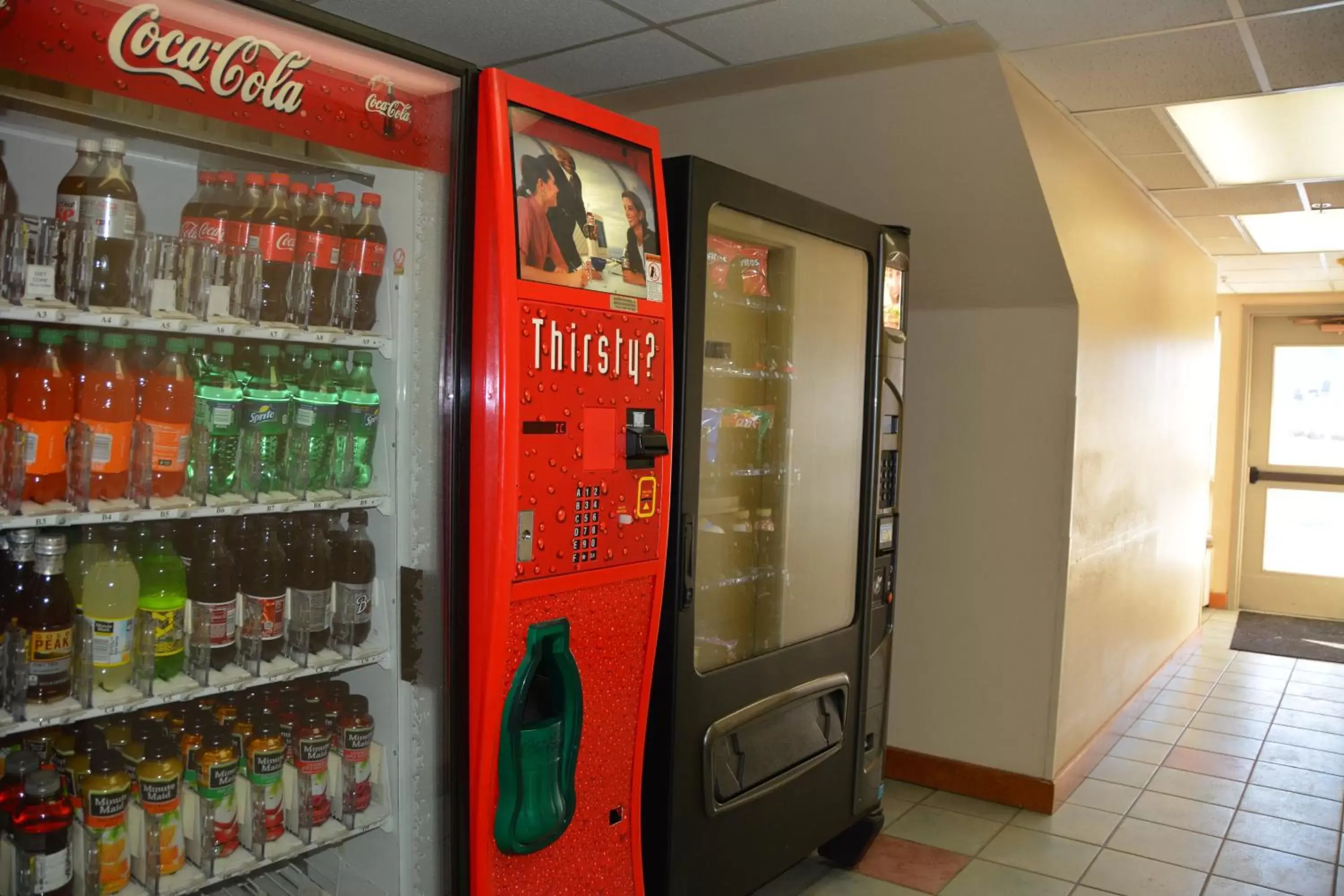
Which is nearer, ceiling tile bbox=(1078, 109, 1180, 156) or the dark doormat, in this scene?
ceiling tile bbox=(1078, 109, 1180, 156)

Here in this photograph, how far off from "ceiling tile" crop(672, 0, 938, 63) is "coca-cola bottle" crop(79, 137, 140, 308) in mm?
1718

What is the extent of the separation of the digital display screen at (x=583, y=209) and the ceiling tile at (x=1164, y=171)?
2917 mm

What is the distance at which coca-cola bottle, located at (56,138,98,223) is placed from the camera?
1665 millimetres

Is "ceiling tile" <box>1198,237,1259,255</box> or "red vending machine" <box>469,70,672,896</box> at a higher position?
"ceiling tile" <box>1198,237,1259,255</box>

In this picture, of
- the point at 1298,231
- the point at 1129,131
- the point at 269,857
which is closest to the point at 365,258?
the point at 269,857

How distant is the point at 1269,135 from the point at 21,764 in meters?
4.38

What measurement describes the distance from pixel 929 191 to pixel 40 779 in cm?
307

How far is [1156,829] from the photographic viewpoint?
3.60 metres

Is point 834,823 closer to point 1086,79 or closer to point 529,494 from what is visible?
point 529,494

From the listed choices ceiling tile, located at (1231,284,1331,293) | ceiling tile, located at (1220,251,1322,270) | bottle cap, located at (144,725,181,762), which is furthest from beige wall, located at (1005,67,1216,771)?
bottle cap, located at (144,725,181,762)

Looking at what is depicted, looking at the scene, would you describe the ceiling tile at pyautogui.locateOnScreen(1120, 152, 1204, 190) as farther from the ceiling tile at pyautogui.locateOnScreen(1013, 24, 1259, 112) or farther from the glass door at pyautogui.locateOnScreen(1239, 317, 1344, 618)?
the glass door at pyautogui.locateOnScreen(1239, 317, 1344, 618)

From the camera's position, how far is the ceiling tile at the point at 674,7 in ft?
8.91

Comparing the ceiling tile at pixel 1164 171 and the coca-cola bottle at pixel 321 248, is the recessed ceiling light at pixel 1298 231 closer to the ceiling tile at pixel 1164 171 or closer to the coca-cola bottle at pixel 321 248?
the ceiling tile at pixel 1164 171

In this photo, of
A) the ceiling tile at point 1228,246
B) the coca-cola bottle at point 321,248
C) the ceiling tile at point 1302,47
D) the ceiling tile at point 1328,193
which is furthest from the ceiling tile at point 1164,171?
the coca-cola bottle at point 321,248
